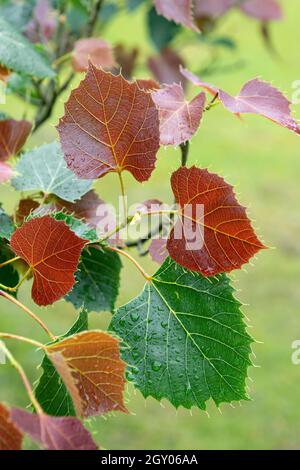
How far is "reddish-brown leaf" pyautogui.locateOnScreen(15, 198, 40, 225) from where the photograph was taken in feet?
2.24

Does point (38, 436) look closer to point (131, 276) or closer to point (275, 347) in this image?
point (275, 347)

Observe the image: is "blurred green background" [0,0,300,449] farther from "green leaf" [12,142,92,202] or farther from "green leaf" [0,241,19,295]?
"green leaf" [0,241,19,295]

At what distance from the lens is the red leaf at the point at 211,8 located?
164 centimetres

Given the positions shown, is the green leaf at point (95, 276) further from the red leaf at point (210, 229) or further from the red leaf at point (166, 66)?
the red leaf at point (166, 66)

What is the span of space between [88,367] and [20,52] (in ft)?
1.33

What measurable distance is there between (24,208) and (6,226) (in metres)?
0.07

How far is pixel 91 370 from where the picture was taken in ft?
1.61

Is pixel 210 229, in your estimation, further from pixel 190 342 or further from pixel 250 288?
pixel 250 288

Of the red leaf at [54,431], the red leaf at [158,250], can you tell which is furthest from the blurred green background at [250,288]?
the red leaf at [54,431]

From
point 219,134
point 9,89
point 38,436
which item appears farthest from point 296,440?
point 219,134

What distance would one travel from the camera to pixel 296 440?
239cm

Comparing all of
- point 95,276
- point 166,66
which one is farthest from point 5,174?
point 166,66

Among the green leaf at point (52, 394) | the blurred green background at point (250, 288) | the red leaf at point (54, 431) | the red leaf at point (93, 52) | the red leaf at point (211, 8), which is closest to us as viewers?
the red leaf at point (54, 431)

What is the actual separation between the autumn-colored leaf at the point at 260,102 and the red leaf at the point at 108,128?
3.0 inches
